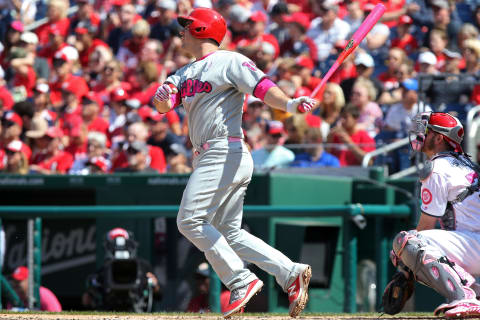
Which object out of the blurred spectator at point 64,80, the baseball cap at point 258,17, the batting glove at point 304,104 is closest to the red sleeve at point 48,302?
the batting glove at point 304,104

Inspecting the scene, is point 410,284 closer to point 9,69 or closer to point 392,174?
point 392,174

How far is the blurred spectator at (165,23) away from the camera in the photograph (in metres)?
13.4

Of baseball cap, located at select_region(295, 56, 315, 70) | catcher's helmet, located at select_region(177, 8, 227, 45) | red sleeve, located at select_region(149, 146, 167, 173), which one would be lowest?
red sleeve, located at select_region(149, 146, 167, 173)

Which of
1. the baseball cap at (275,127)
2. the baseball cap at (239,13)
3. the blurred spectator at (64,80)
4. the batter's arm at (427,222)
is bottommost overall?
the batter's arm at (427,222)

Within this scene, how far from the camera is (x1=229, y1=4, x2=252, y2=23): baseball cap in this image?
1316 cm

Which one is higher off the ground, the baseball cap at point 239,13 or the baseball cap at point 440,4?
the baseball cap at point 440,4

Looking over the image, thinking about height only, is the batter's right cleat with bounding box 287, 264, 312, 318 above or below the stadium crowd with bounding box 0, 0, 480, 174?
below

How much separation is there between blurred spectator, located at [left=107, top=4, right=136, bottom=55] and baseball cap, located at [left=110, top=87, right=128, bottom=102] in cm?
170

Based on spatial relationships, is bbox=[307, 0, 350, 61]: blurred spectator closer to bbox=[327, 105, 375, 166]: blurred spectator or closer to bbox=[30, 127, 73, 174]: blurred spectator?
bbox=[327, 105, 375, 166]: blurred spectator

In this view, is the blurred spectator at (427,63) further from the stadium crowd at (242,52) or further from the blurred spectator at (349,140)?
the blurred spectator at (349,140)

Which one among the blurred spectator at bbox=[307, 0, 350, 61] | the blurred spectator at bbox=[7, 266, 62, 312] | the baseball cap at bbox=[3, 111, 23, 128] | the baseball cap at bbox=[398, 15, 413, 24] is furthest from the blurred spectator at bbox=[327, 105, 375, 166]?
the baseball cap at bbox=[3, 111, 23, 128]

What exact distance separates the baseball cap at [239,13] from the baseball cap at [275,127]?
291 cm

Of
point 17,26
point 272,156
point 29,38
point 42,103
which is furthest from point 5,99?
point 272,156

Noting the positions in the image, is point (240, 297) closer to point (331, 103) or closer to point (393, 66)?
point (331, 103)
